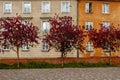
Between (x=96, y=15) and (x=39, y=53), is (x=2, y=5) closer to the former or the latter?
(x=39, y=53)

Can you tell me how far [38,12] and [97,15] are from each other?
10273 millimetres

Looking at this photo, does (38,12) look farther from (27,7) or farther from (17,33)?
(17,33)

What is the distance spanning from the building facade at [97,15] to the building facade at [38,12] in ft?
5.43

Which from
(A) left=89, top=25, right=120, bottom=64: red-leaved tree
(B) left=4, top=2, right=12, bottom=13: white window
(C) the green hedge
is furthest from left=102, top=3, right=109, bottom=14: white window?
(C) the green hedge

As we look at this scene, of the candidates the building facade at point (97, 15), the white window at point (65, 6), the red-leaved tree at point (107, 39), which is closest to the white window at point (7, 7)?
the white window at point (65, 6)

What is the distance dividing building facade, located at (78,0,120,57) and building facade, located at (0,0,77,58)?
5.43 feet

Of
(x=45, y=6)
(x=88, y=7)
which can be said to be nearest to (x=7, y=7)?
(x=45, y=6)

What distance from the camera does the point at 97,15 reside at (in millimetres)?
80375

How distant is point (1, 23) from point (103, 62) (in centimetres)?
1487

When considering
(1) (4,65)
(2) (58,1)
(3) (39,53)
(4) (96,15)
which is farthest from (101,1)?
(1) (4,65)

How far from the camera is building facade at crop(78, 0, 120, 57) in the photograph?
79562 millimetres

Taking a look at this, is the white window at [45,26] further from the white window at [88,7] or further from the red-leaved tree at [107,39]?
the red-leaved tree at [107,39]

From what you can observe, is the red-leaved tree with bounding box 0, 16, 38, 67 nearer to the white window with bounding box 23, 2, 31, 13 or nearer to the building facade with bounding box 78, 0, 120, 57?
the white window with bounding box 23, 2, 31, 13

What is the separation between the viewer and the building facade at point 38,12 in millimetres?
78188
